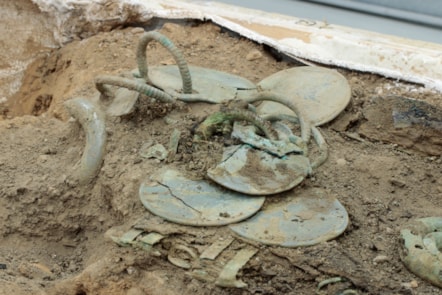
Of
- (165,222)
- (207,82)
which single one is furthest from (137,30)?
(165,222)

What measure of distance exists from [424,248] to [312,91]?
1.15m

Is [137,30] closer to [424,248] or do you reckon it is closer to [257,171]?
[257,171]

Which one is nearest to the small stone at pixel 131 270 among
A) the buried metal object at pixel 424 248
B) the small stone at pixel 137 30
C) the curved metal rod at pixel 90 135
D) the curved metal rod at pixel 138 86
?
the curved metal rod at pixel 90 135

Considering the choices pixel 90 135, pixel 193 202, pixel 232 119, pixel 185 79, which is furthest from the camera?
pixel 185 79

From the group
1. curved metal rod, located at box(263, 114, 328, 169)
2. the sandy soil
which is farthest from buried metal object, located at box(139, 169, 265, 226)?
curved metal rod, located at box(263, 114, 328, 169)

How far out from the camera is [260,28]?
415 cm

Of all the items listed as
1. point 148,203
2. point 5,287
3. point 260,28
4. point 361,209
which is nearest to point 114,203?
point 148,203

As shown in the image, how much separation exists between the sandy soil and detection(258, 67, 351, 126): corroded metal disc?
0.20ft

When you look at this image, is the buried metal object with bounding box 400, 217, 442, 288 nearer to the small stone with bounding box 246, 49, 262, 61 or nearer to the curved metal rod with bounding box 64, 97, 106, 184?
the curved metal rod with bounding box 64, 97, 106, 184

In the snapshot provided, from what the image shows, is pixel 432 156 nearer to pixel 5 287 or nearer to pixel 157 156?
pixel 157 156

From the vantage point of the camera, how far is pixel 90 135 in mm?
3158

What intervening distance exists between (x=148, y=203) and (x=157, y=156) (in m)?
0.30

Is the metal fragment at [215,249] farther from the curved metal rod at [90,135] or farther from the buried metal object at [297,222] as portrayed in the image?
the curved metal rod at [90,135]

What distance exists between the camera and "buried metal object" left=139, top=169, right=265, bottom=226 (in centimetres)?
266
